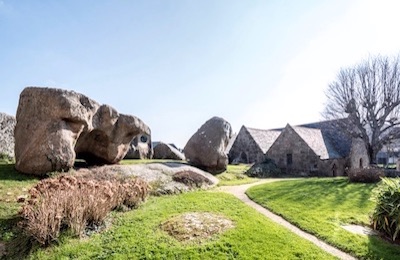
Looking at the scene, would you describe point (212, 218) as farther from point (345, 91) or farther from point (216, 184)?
point (345, 91)

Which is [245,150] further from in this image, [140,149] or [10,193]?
[10,193]

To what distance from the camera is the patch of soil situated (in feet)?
21.7

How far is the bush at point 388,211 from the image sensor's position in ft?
25.3

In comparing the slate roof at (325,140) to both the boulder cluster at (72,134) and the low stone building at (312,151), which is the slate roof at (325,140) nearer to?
the low stone building at (312,151)

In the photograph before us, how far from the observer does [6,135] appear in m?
15.3

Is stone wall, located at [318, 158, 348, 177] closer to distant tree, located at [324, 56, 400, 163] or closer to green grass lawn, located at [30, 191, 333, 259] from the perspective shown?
distant tree, located at [324, 56, 400, 163]

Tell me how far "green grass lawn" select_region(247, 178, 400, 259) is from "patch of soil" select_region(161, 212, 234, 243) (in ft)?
8.66

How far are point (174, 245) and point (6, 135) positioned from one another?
14255mm

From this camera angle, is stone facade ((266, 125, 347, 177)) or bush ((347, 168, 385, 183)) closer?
bush ((347, 168, 385, 183))

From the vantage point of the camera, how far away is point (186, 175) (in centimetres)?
1508

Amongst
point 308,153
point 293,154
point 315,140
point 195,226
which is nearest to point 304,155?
point 308,153

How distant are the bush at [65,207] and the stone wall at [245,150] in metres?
27.3

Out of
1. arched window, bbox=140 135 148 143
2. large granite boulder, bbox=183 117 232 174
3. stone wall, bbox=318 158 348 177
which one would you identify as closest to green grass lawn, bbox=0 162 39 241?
large granite boulder, bbox=183 117 232 174

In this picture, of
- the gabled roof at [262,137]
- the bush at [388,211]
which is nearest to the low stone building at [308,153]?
the gabled roof at [262,137]
